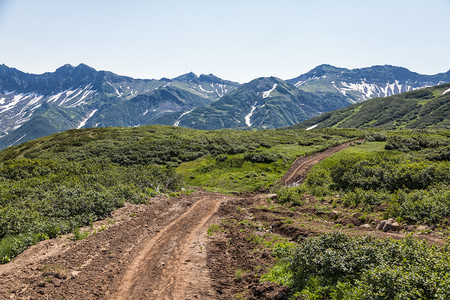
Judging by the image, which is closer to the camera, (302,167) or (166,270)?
(166,270)

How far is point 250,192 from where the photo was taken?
34.3 m

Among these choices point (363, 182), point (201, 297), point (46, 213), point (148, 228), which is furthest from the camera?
point (363, 182)

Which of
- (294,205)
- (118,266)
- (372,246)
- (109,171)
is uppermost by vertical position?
(109,171)

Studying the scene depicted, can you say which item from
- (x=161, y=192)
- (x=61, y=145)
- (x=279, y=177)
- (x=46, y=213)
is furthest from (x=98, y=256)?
(x=61, y=145)

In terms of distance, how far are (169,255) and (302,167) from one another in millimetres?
31213

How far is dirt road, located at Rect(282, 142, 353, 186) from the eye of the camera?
36.0 metres

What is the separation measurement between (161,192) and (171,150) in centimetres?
2270

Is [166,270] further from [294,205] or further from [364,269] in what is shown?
[294,205]

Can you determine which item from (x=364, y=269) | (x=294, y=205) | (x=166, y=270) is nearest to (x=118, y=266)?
(x=166, y=270)

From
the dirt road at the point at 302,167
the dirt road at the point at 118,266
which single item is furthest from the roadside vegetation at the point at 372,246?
the dirt road at the point at 302,167

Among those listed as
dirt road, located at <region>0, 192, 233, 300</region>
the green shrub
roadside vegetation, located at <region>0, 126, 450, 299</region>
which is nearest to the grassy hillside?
roadside vegetation, located at <region>0, 126, 450, 299</region>

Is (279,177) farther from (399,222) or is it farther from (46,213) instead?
(46,213)

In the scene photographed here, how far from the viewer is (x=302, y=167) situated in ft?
133

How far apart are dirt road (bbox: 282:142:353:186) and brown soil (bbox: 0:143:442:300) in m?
13.0
